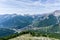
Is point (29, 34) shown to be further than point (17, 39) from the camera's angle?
Yes

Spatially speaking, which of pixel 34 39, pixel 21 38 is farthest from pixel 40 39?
pixel 21 38

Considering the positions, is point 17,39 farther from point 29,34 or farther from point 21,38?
point 29,34

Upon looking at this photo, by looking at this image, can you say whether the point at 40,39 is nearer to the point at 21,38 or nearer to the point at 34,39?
the point at 34,39

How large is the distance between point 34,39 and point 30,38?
1918 mm

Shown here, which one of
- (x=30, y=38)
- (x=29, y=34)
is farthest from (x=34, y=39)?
(x=29, y=34)

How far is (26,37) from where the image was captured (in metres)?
78.4

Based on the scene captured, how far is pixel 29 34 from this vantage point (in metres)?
84.1

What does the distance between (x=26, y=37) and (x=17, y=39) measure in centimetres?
490

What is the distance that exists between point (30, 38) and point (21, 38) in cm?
373

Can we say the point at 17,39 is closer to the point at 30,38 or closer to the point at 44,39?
the point at 30,38

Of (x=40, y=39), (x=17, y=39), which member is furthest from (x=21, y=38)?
(x=40, y=39)

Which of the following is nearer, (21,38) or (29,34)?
(21,38)

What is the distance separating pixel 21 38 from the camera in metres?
76.1

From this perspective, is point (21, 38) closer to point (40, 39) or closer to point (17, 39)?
point (17, 39)
